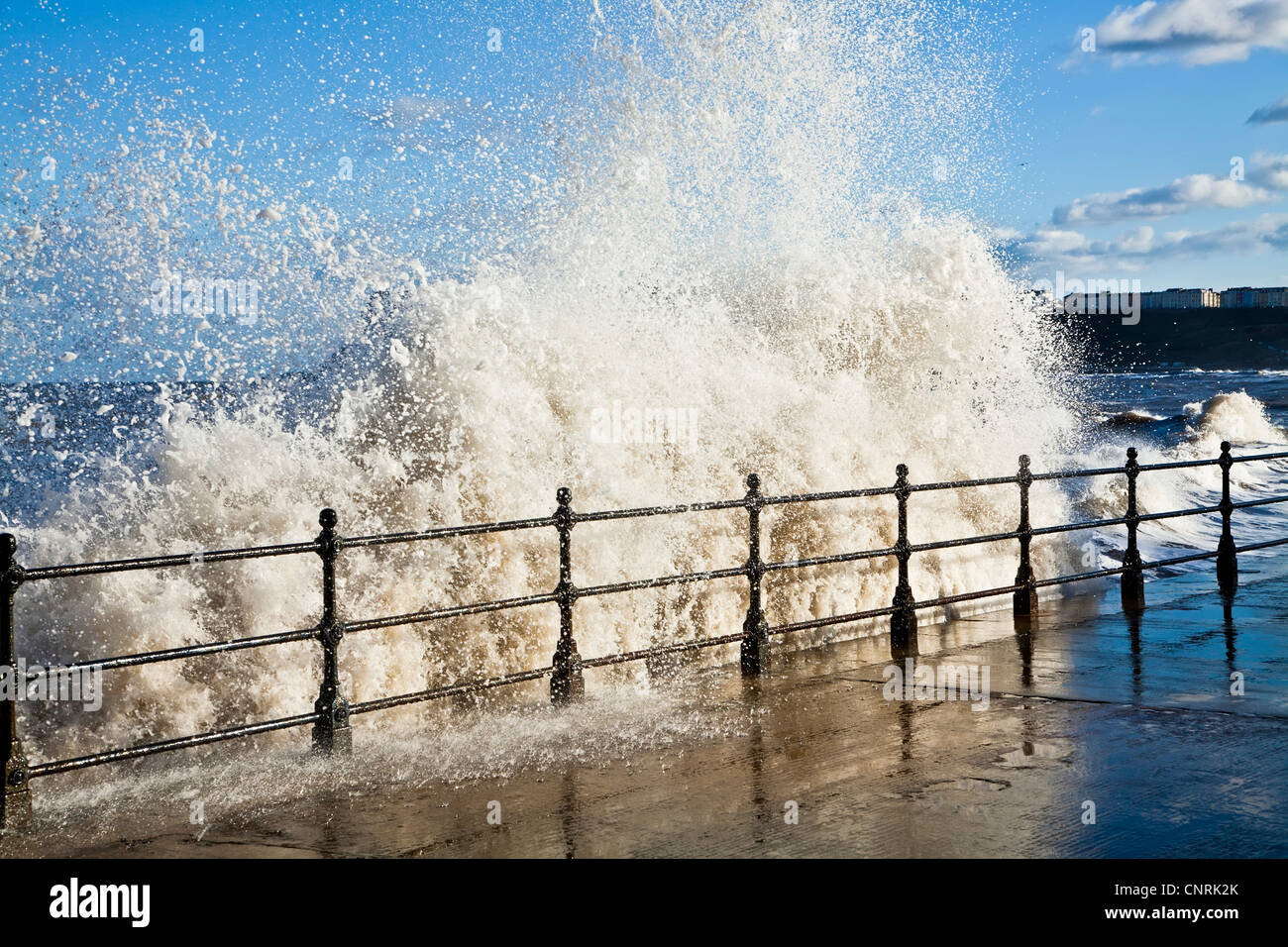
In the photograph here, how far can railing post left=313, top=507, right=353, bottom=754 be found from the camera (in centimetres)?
610

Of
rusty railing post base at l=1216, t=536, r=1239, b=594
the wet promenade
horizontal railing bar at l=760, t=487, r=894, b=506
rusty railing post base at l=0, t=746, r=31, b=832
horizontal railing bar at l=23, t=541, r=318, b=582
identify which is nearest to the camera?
the wet promenade

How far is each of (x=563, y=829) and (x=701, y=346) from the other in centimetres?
857

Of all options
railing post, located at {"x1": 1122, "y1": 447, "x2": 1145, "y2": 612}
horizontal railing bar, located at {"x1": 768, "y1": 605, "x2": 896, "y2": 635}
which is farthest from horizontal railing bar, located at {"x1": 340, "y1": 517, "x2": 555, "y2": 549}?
railing post, located at {"x1": 1122, "y1": 447, "x2": 1145, "y2": 612}

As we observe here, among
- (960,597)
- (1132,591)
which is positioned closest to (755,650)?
(960,597)

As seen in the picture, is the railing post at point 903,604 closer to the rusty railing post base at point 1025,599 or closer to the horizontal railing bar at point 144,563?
the rusty railing post base at point 1025,599

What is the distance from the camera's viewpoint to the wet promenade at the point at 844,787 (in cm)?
459

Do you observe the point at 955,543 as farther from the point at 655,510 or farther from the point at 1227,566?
the point at 1227,566

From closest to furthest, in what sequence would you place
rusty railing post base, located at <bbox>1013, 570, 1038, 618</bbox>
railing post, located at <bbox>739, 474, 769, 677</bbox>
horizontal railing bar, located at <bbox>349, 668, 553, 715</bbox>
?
horizontal railing bar, located at <bbox>349, 668, 553, 715</bbox> → railing post, located at <bbox>739, 474, 769, 677</bbox> → rusty railing post base, located at <bbox>1013, 570, 1038, 618</bbox>

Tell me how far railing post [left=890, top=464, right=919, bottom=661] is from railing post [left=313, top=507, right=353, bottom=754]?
13.8 ft

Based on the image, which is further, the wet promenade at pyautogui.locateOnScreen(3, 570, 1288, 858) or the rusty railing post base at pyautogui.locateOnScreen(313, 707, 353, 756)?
the rusty railing post base at pyautogui.locateOnScreen(313, 707, 353, 756)

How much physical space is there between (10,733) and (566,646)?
9.96 feet

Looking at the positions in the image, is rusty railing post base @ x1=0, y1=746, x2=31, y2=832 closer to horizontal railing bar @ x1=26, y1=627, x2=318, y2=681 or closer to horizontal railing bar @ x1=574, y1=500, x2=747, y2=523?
horizontal railing bar @ x1=26, y1=627, x2=318, y2=681
